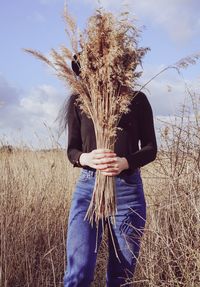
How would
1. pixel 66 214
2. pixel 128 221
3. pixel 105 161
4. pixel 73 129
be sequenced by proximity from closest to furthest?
pixel 105 161, pixel 128 221, pixel 73 129, pixel 66 214

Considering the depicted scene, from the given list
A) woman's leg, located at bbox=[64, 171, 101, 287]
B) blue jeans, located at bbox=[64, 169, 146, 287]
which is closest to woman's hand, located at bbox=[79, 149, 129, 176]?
blue jeans, located at bbox=[64, 169, 146, 287]

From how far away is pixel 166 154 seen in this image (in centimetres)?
417

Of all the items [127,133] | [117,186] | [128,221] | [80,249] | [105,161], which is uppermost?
[127,133]

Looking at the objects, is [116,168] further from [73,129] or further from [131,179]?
[73,129]

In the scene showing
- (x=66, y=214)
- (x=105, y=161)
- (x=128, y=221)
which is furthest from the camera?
(x=66, y=214)

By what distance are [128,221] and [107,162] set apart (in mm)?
343

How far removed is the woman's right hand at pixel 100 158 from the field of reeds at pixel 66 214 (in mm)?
767

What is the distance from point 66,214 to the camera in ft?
15.9

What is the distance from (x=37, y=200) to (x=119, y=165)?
2.44 metres

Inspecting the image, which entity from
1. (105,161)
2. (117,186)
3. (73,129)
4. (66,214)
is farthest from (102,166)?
(66,214)

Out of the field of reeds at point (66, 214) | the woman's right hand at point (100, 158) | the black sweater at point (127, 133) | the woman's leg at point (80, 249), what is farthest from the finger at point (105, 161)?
the field of reeds at point (66, 214)

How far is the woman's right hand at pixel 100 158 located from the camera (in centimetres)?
244

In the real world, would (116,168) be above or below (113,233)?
above

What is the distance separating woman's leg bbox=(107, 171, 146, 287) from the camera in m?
2.55
